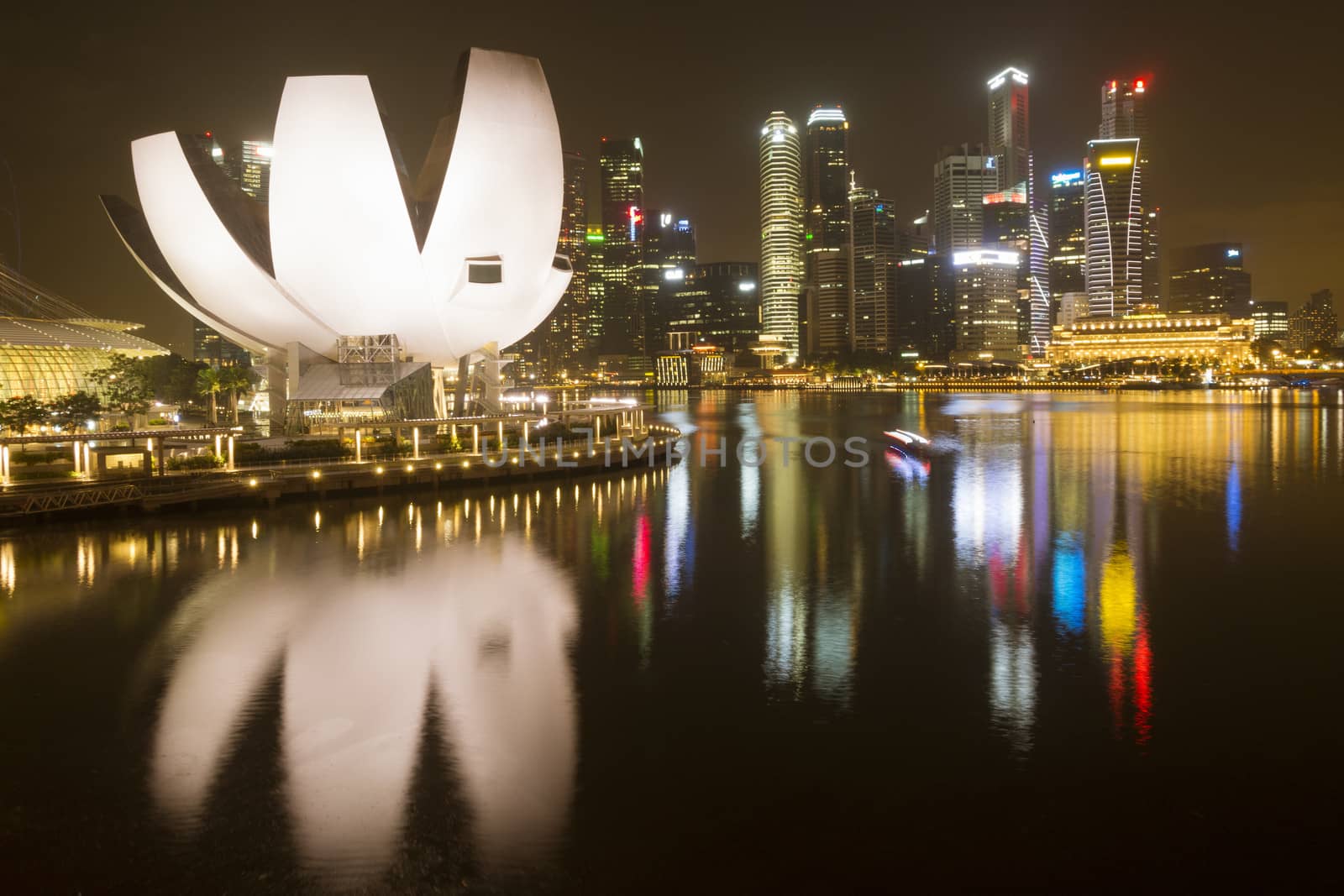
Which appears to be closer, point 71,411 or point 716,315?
point 71,411

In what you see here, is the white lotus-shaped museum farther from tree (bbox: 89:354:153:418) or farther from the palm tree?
tree (bbox: 89:354:153:418)

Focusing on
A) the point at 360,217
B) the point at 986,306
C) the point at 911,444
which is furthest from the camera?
the point at 986,306

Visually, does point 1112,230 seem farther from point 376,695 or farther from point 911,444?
point 376,695

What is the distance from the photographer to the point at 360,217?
69.9ft

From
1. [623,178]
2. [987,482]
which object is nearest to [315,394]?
[987,482]

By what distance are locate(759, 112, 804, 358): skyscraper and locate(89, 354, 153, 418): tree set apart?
453 feet

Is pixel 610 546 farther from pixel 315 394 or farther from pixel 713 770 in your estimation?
pixel 315 394

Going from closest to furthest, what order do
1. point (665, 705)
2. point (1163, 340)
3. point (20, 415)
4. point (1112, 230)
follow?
point (665, 705), point (20, 415), point (1163, 340), point (1112, 230)

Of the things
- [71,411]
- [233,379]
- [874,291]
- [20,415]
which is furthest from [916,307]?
[20,415]

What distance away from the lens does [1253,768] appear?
21.0ft

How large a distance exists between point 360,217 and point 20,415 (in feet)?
40.4

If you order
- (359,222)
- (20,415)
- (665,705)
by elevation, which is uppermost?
(359,222)

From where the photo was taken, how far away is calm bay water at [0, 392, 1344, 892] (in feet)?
17.4

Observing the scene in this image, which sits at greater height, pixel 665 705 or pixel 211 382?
pixel 211 382
